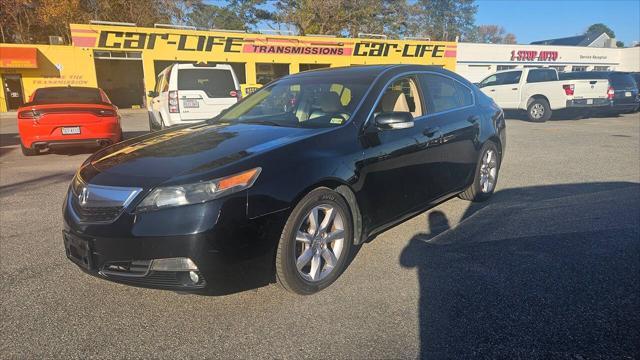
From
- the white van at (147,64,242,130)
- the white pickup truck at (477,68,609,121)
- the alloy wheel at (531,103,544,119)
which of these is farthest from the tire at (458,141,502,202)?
the alloy wheel at (531,103,544,119)

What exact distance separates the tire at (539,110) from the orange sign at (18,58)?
76.6 feet

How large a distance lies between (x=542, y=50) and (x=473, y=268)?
41.9m

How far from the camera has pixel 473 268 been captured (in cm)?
340

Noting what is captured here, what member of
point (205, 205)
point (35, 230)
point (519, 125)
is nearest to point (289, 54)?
point (519, 125)

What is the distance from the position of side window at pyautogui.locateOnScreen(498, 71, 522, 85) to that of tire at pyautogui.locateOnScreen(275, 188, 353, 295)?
50.0ft

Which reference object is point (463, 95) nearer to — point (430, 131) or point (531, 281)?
point (430, 131)

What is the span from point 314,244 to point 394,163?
40.7 inches

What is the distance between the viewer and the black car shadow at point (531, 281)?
8.05ft

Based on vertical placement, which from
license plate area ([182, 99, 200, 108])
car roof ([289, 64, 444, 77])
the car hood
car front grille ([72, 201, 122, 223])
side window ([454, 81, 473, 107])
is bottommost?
car front grille ([72, 201, 122, 223])

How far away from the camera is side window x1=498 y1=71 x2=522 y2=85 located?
16.1 meters

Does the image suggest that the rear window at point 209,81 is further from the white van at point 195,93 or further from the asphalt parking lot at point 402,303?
the asphalt parking lot at point 402,303

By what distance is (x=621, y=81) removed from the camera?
1516 cm

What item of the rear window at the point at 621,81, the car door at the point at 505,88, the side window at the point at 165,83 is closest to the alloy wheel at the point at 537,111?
the car door at the point at 505,88

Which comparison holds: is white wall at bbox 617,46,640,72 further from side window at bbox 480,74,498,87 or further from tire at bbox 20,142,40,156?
tire at bbox 20,142,40,156
